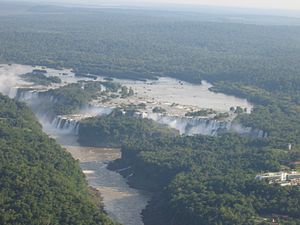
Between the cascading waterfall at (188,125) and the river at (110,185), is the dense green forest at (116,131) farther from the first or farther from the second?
the cascading waterfall at (188,125)

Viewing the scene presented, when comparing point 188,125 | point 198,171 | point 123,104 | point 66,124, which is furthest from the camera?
point 123,104

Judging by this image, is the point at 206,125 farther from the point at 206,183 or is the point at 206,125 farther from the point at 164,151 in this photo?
the point at 206,183

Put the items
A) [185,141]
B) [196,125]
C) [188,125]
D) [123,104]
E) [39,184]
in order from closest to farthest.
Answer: [39,184]
[185,141]
[196,125]
[188,125]
[123,104]

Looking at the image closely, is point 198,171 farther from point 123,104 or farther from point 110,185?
point 123,104

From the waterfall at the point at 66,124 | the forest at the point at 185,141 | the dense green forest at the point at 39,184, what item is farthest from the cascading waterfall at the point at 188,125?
the dense green forest at the point at 39,184

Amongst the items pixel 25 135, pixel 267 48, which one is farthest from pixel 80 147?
pixel 267 48

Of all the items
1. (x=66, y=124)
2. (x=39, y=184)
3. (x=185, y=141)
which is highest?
(x=39, y=184)

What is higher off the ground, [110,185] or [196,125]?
[110,185]

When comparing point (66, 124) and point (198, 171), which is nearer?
point (198, 171)

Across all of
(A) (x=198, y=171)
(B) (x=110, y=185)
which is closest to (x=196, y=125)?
(A) (x=198, y=171)
